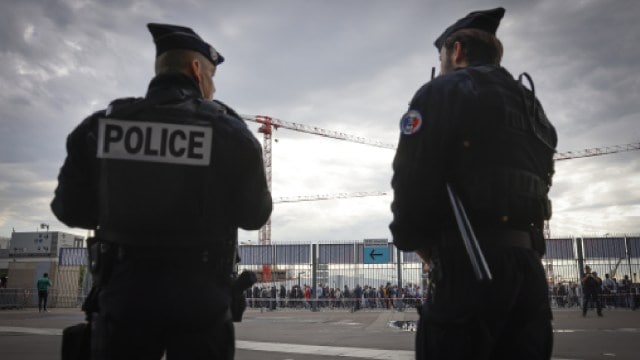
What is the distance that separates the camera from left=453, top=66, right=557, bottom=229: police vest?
193 cm

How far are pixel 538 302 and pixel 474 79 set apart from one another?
36.6 inches

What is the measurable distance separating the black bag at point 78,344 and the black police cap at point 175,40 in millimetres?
1356

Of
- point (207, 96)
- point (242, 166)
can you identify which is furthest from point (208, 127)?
point (207, 96)

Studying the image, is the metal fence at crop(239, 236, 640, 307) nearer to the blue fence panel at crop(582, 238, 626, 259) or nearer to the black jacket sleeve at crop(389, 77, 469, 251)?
the blue fence panel at crop(582, 238, 626, 259)

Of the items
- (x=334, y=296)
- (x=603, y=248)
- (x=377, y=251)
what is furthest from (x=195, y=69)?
(x=603, y=248)

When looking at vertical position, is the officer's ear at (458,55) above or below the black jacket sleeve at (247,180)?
above

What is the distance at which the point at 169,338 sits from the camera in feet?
6.51

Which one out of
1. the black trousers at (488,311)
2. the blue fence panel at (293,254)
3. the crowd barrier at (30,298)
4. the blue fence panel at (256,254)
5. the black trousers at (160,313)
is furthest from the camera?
the blue fence panel at (256,254)

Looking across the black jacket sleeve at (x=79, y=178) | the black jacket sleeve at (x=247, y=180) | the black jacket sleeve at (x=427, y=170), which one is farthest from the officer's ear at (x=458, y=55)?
the black jacket sleeve at (x=79, y=178)

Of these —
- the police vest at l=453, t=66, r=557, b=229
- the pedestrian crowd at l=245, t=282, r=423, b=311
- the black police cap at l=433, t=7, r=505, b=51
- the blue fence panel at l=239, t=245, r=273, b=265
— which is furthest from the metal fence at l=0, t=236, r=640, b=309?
the police vest at l=453, t=66, r=557, b=229

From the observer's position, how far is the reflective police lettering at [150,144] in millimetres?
2135

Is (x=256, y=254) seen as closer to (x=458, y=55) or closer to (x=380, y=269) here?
(x=380, y=269)

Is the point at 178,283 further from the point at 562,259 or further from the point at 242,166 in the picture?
the point at 562,259

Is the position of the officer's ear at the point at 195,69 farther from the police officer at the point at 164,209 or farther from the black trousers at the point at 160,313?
the black trousers at the point at 160,313
